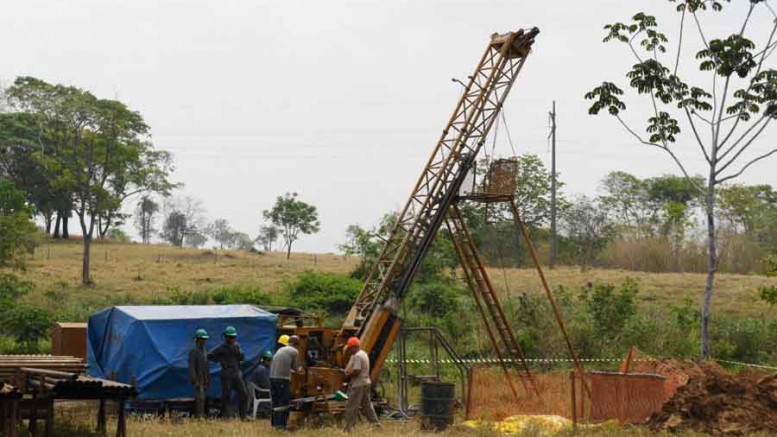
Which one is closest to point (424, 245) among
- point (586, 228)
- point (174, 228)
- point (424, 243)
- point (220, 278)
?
point (424, 243)

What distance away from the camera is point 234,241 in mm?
118062

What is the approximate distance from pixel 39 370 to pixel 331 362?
6475mm

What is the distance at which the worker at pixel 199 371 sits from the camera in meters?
19.5

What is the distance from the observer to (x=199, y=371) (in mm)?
19656

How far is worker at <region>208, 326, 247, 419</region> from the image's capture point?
65.3ft

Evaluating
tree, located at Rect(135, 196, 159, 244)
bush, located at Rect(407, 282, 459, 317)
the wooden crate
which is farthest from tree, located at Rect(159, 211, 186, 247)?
the wooden crate

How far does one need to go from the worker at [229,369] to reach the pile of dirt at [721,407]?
7.68 metres

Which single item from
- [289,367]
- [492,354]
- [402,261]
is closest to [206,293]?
[492,354]

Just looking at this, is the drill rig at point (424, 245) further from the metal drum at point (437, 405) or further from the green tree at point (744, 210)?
the green tree at point (744, 210)

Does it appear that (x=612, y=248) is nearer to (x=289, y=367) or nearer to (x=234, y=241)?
(x=289, y=367)

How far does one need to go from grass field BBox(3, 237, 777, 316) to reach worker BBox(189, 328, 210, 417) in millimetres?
19756

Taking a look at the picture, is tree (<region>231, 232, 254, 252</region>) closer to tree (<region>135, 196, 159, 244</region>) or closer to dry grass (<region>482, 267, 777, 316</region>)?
tree (<region>135, 196, 159, 244</region>)

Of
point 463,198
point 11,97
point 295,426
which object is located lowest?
point 295,426

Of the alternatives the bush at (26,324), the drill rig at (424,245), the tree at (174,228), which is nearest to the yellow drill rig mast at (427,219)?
the drill rig at (424,245)
